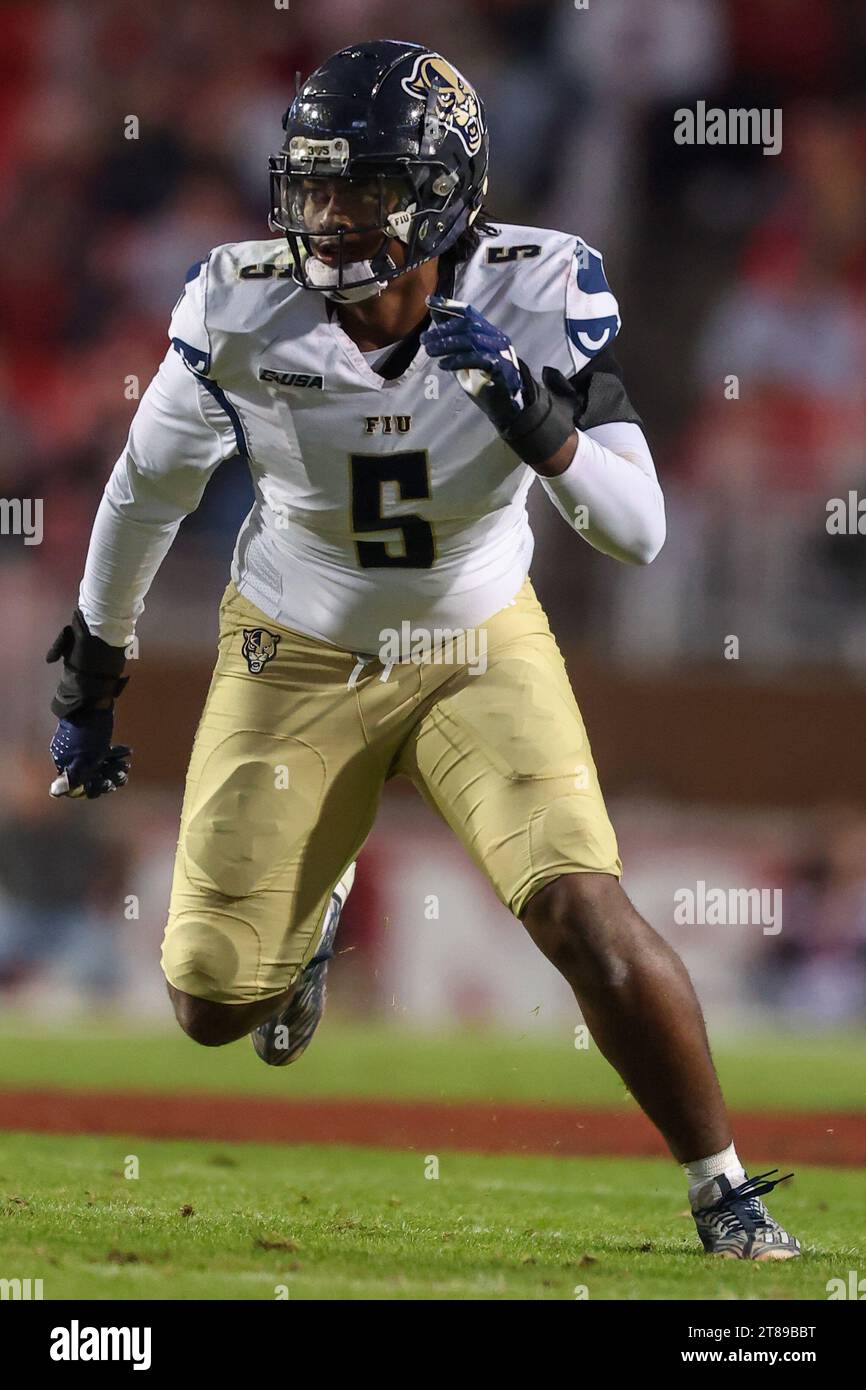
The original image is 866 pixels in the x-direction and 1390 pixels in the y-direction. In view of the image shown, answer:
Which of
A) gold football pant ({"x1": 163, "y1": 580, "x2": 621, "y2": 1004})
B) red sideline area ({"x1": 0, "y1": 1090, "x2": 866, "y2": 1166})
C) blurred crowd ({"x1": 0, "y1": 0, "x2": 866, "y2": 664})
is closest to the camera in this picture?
gold football pant ({"x1": 163, "y1": 580, "x2": 621, "y2": 1004})

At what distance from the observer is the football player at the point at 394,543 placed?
2854 mm

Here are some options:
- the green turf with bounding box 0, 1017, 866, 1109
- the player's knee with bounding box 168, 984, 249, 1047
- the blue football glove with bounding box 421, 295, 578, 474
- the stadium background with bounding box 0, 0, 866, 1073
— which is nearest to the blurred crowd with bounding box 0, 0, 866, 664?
the stadium background with bounding box 0, 0, 866, 1073

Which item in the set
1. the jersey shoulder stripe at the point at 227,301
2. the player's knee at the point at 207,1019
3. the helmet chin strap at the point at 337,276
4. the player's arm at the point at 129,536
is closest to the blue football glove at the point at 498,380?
the helmet chin strap at the point at 337,276

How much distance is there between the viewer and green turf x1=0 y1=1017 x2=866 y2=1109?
573 cm

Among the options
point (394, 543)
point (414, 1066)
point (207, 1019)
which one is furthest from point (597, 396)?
point (414, 1066)

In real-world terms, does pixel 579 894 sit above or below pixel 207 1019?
above

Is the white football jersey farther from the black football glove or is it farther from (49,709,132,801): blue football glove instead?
(49,709,132,801): blue football glove

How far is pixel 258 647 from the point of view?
3260 mm

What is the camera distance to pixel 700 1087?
2.87 meters

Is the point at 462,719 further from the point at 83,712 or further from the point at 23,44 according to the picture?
the point at 23,44

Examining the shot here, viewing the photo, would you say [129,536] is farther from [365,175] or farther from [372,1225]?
[372,1225]

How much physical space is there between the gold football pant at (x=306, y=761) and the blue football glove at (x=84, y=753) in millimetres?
252

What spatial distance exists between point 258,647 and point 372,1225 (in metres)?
1.02

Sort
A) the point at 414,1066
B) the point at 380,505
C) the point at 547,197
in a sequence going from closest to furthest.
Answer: the point at 380,505 → the point at 414,1066 → the point at 547,197
